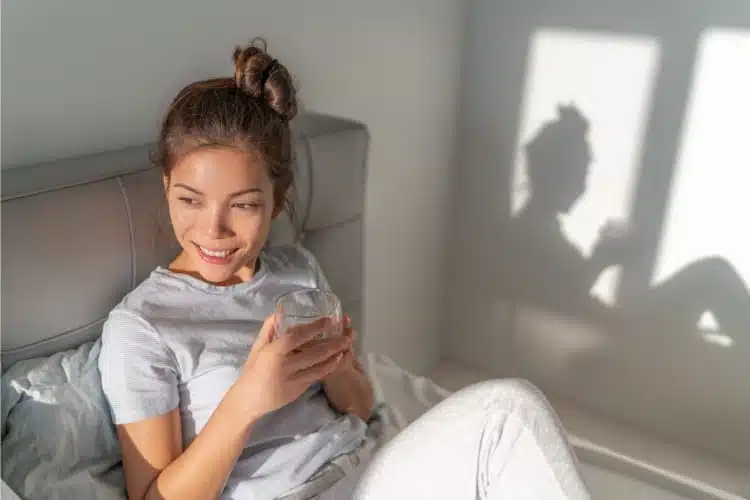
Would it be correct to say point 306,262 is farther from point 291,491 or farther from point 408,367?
point 408,367

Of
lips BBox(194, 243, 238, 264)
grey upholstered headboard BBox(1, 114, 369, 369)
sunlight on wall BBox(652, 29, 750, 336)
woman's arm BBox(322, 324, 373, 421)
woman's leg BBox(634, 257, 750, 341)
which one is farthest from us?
woman's leg BBox(634, 257, 750, 341)

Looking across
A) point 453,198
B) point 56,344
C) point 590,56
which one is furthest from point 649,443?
point 56,344

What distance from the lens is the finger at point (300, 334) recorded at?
3.01ft

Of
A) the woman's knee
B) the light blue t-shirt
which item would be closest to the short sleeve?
the light blue t-shirt

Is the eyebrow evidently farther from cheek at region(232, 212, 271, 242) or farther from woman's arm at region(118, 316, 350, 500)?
woman's arm at region(118, 316, 350, 500)

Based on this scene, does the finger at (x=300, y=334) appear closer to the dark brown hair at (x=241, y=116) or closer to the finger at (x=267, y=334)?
the finger at (x=267, y=334)

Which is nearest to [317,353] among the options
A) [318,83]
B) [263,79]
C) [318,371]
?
[318,371]

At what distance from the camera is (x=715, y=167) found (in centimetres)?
172

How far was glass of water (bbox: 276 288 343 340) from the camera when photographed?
3.13ft

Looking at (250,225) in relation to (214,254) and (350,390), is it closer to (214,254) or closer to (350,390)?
(214,254)

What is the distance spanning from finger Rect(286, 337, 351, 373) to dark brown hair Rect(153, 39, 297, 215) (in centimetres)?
20

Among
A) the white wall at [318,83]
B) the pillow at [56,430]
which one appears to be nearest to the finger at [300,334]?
the pillow at [56,430]

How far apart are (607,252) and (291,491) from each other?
3.67 feet

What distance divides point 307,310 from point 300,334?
94 mm
